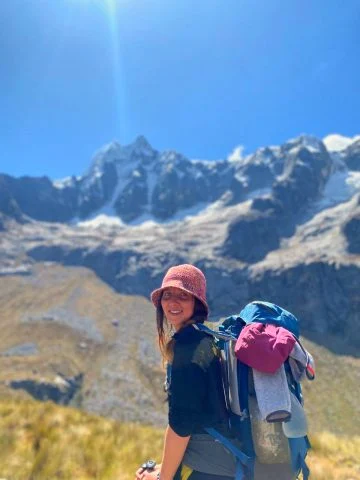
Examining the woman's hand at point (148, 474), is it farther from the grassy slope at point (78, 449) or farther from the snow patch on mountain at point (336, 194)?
the snow patch on mountain at point (336, 194)

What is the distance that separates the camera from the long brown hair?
12.8ft

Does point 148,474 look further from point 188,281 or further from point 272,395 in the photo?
point 188,281

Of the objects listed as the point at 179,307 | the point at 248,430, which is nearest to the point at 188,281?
the point at 179,307

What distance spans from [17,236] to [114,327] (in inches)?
4324

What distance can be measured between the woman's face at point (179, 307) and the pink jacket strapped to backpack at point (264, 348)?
0.74 m

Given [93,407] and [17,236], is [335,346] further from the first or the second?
[17,236]

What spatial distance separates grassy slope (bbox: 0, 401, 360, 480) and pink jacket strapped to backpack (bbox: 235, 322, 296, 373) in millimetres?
5477

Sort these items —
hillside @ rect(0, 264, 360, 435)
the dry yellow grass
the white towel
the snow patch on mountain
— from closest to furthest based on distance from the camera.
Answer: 1. the white towel
2. the dry yellow grass
3. hillside @ rect(0, 264, 360, 435)
4. the snow patch on mountain

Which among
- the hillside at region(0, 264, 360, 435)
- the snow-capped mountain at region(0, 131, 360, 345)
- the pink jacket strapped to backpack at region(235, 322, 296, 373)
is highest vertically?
the snow-capped mountain at region(0, 131, 360, 345)

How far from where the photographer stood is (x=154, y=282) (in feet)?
439

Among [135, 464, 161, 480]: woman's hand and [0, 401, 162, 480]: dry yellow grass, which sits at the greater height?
[0, 401, 162, 480]: dry yellow grass

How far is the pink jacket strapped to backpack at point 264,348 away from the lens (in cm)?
337

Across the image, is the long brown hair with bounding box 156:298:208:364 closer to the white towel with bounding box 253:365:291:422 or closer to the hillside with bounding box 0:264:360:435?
the white towel with bounding box 253:365:291:422

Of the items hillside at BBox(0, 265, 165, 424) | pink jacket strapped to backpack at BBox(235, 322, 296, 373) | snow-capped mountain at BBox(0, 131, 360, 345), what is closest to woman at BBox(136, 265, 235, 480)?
pink jacket strapped to backpack at BBox(235, 322, 296, 373)
